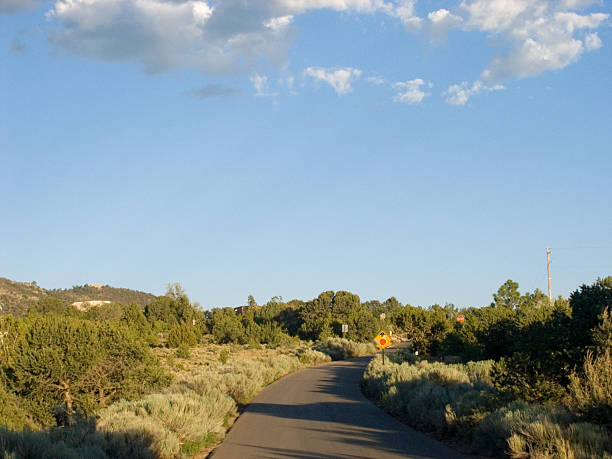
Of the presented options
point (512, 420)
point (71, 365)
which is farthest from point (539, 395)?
point (71, 365)

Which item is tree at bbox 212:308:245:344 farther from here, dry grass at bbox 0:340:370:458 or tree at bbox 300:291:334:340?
dry grass at bbox 0:340:370:458

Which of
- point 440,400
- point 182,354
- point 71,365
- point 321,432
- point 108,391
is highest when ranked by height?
point 440,400

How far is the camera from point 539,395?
13.1 metres

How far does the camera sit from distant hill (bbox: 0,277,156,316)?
96194 mm

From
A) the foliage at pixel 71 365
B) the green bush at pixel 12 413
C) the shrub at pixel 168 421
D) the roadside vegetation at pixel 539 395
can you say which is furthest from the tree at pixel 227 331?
the shrub at pixel 168 421

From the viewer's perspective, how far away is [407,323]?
40875mm

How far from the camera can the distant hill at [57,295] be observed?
96.2m

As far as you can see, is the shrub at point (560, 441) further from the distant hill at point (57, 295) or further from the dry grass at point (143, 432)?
the distant hill at point (57, 295)

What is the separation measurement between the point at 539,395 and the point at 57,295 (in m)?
141

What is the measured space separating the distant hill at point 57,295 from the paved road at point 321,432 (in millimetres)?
71259

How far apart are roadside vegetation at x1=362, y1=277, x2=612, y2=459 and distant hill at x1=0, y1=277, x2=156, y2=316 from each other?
78.3 metres

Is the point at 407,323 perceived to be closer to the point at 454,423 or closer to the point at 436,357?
the point at 436,357

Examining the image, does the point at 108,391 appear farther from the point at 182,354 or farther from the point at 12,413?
the point at 182,354

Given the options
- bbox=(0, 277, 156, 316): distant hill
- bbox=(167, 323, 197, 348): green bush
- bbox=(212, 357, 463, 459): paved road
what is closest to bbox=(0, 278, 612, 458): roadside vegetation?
bbox=(212, 357, 463, 459): paved road
